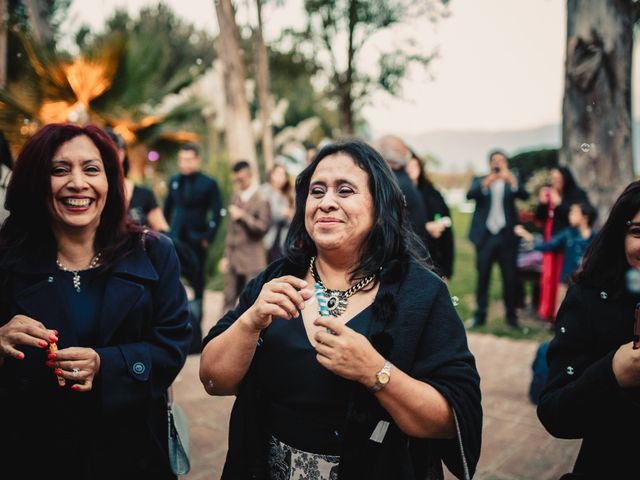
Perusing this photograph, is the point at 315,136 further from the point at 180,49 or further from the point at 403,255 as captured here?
the point at 403,255

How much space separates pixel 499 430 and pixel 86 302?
10.6 ft

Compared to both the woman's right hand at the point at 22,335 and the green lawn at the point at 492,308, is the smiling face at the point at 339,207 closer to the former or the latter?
the woman's right hand at the point at 22,335

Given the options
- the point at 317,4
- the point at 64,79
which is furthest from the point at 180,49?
the point at 64,79

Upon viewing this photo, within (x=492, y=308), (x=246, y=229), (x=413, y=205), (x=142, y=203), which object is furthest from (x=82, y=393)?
(x=492, y=308)

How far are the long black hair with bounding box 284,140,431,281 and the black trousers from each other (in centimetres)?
524

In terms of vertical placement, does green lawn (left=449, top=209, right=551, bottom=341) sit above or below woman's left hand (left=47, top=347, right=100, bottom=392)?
below

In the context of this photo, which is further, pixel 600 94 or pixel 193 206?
pixel 600 94

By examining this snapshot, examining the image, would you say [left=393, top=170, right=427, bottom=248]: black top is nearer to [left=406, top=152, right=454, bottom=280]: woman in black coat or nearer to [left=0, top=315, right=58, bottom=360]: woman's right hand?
[left=406, top=152, right=454, bottom=280]: woman in black coat

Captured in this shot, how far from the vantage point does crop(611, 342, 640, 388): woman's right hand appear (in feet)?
5.07

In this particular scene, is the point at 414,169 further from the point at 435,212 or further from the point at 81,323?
the point at 81,323

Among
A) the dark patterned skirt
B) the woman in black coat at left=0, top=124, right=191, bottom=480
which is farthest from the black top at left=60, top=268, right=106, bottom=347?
the dark patterned skirt

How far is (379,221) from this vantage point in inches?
73.6

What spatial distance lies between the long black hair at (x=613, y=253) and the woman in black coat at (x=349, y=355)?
59 centimetres

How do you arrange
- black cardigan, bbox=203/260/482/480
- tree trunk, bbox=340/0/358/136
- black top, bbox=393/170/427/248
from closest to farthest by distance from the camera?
black cardigan, bbox=203/260/482/480, black top, bbox=393/170/427/248, tree trunk, bbox=340/0/358/136
